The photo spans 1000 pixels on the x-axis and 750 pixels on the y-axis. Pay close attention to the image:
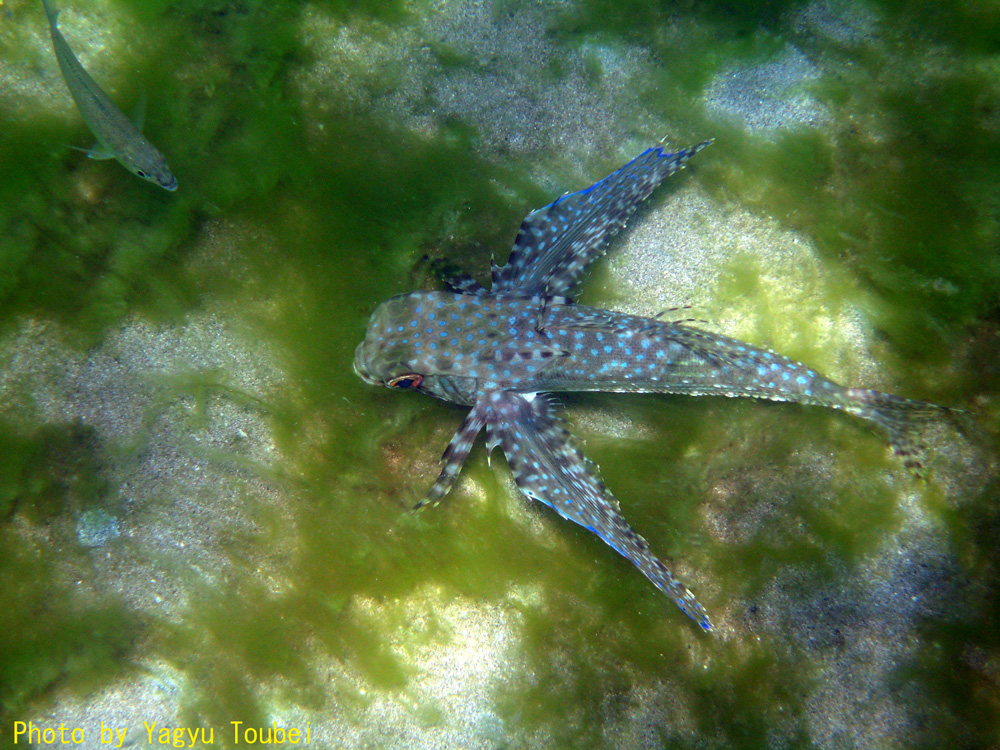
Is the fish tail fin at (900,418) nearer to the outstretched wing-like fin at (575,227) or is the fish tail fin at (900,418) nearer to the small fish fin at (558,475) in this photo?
the small fish fin at (558,475)

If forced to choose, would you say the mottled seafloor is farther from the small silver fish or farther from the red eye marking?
the small silver fish

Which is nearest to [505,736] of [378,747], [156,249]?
[378,747]

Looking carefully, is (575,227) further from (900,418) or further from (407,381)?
(900,418)

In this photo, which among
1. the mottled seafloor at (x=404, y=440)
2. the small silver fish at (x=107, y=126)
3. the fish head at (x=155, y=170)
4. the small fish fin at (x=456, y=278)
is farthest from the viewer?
the small fish fin at (x=456, y=278)

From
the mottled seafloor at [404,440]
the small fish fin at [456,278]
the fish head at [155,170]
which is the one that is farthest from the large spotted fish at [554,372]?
the fish head at [155,170]

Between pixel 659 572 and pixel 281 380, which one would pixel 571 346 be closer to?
pixel 659 572

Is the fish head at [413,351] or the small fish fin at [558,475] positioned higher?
the fish head at [413,351]

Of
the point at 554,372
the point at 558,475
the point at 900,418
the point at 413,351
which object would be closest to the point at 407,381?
the point at 413,351
